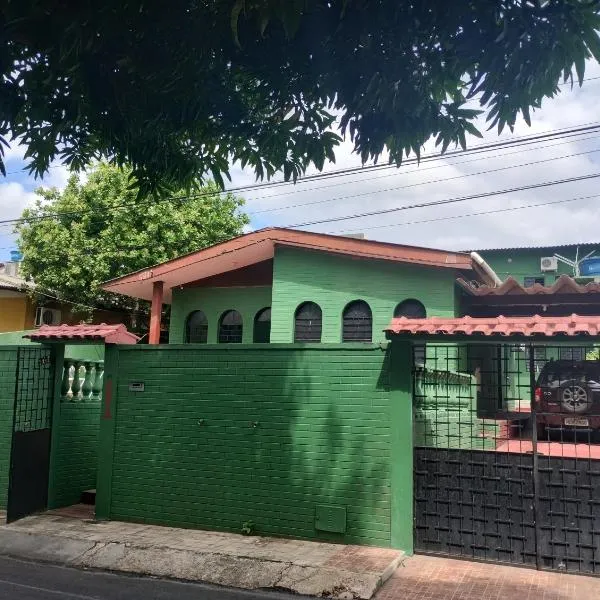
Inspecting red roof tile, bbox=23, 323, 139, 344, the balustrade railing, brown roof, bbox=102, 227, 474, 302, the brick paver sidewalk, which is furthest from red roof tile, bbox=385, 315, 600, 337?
brown roof, bbox=102, 227, 474, 302

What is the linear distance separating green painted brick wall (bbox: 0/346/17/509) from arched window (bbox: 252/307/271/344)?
6.89 m

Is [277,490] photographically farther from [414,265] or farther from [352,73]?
[414,265]

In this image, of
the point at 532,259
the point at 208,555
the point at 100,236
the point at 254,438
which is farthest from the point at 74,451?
the point at 532,259

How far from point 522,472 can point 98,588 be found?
4.19 metres

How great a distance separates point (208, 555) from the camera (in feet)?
20.8

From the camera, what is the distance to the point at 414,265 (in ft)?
39.2

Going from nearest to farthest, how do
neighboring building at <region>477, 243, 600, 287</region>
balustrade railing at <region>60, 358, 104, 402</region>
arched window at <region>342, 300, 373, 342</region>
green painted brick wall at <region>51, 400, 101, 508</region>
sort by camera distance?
green painted brick wall at <region>51, 400, 101, 508</region> < balustrade railing at <region>60, 358, 104, 402</region> < arched window at <region>342, 300, 373, 342</region> < neighboring building at <region>477, 243, 600, 287</region>

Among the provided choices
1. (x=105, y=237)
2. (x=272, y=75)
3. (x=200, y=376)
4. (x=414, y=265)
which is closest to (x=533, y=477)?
(x=200, y=376)

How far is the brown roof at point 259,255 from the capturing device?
11.5 meters

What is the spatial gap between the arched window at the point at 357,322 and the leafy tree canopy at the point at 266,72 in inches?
308

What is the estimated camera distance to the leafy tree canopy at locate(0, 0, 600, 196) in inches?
135

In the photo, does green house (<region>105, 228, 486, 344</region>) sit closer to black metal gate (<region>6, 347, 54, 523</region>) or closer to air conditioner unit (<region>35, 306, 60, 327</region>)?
black metal gate (<region>6, 347, 54, 523</region>)

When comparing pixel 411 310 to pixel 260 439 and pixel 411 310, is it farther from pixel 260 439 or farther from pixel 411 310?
pixel 260 439

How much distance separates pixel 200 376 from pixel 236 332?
7.81m
